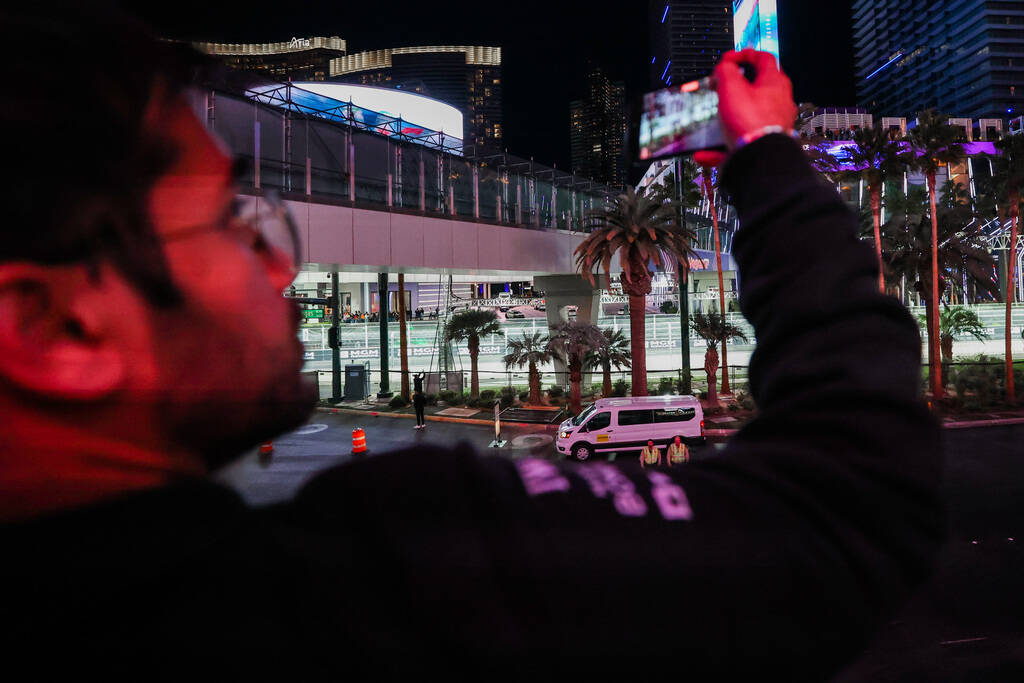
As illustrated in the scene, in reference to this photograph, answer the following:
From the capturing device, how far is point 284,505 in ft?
2.15

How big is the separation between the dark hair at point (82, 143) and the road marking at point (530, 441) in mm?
18490

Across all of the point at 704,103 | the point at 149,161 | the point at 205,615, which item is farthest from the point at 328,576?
the point at 704,103

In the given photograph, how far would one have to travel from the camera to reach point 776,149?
3.03ft

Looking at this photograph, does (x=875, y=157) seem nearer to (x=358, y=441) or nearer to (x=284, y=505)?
(x=358, y=441)

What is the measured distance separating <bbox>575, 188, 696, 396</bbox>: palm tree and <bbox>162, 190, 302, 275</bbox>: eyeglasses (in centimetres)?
2208

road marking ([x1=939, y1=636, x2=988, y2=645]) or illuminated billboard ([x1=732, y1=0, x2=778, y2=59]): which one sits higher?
illuminated billboard ([x1=732, y1=0, x2=778, y2=59])

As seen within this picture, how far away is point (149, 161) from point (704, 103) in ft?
4.48

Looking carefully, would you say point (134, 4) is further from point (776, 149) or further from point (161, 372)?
point (776, 149)

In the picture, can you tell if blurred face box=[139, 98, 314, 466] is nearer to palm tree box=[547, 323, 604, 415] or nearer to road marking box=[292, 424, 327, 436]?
road marking box=[292, 424, 327, 436]

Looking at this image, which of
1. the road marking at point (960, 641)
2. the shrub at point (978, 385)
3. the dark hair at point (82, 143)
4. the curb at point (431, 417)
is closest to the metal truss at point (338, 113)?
the curb at point (431, 417)

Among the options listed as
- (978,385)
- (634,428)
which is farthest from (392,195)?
(978,385)

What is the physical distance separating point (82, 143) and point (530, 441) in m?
19.4

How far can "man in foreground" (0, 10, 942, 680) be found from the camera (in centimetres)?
52

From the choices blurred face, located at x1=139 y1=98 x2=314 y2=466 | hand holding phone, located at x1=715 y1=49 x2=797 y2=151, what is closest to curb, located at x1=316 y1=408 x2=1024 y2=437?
hand holding phone, located at x1=715 y1=49 x2=797 y2=151
